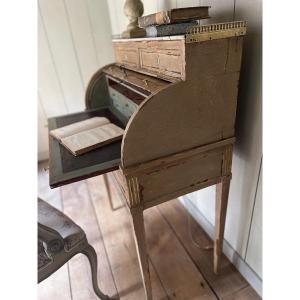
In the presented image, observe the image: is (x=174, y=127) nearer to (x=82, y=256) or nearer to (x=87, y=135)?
(x=87, y=135)

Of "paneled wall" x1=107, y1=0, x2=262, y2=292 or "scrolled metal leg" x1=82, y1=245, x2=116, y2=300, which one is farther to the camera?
"scrolled metal leg" x1=82, y1=245, x2=116, y2=300

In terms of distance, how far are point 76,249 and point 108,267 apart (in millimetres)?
490

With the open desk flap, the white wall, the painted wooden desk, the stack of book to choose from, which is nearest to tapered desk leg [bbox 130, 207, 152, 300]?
the painted wooden desk

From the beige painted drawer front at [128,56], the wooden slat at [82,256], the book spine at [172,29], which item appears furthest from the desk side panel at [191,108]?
the wooden slat at [82,256]

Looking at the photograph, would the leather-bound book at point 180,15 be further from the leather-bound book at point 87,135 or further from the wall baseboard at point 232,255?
the wall baseboard at point 232,255

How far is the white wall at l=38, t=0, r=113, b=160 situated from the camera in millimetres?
A: 2248

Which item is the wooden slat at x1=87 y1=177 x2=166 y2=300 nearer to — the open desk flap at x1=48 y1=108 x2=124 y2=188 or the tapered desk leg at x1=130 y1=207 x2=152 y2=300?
the tapered desk leg at x1=130 y1=207 x2=152 y2=300

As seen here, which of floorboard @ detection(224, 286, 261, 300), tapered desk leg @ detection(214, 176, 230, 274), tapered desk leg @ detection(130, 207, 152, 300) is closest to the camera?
tapered desk leg @ detection(130, 207, 152, 300)

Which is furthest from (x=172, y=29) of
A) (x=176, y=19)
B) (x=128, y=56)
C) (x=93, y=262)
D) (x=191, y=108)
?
(x=93, y=262)

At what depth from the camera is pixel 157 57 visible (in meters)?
0.92

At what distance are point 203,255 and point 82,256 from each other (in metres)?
0.72

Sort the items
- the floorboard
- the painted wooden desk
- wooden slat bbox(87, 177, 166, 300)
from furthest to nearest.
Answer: wooden slat bbox(87, 177, 166, 300), the floorboard, the painted wooden desk

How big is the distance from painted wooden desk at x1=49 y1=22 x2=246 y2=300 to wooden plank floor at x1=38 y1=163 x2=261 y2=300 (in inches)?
12.2
